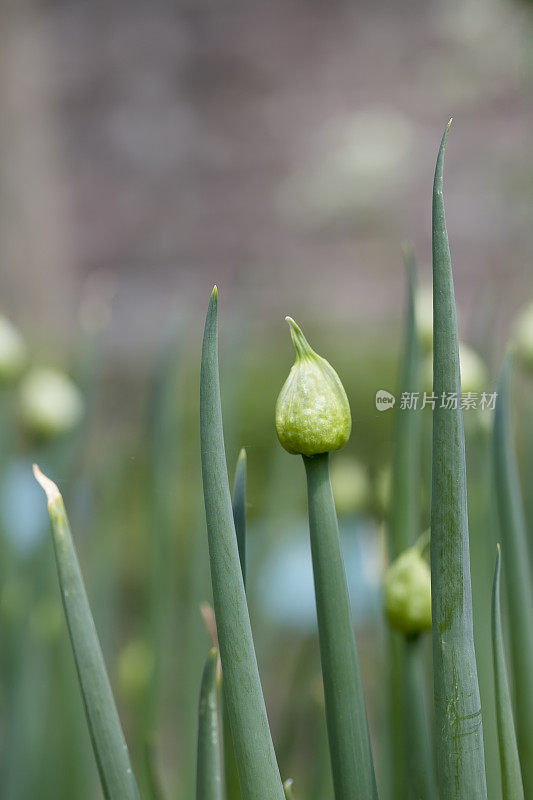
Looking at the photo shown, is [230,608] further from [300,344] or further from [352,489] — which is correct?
[352,489]

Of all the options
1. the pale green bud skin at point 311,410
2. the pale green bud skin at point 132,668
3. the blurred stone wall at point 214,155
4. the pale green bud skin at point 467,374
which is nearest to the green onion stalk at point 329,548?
the pale green bud skin at point 311,410

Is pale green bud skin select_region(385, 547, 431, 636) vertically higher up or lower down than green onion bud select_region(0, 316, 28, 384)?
lower down

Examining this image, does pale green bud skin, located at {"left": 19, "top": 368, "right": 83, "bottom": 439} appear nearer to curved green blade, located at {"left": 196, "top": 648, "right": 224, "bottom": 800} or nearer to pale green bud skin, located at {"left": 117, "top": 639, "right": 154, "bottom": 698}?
pale green bud skin, located at {"left": 117, "top": 639, "right": 154, "bottom": 698}

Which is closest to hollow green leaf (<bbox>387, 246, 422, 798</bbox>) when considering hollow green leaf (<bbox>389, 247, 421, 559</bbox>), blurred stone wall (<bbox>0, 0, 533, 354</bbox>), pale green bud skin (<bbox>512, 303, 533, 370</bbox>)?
hollow green leaf (<bbox>389, 247, 421, 559</bbox>)

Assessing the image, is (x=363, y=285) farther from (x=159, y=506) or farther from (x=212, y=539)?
(x=212, y=539)

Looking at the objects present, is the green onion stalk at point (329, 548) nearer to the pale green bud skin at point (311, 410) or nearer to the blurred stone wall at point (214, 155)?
the pale green bud skin at point (311, 410)

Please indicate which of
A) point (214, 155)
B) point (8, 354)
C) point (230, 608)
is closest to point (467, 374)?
point (230, 608)
